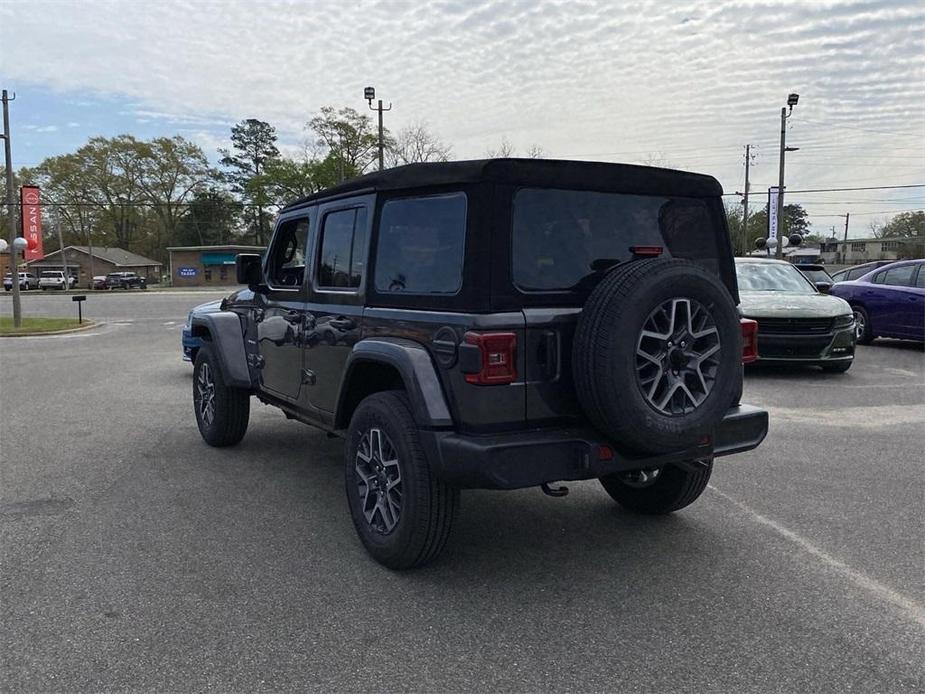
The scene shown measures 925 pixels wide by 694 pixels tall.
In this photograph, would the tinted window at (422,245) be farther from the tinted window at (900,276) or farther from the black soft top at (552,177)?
the tinted window at (900,276)

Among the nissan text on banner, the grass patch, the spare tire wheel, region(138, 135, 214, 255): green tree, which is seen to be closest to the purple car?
the spare tire wheel

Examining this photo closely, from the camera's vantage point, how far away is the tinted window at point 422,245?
3.37 metres

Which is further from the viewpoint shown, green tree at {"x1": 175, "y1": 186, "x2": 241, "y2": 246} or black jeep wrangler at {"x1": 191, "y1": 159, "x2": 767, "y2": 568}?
green tree at {"x1": 175, "y1": 186, "x2": 241, "y2": 246}

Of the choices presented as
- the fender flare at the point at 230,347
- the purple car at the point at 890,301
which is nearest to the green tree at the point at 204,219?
the purple car at the point at 890,301

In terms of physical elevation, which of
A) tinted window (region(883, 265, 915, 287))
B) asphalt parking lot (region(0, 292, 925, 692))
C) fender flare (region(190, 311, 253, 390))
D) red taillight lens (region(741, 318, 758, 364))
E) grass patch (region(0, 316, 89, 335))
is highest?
tinted window (region(883, 265, 915, 287))

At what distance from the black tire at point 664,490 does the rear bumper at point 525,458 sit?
31.3 inches

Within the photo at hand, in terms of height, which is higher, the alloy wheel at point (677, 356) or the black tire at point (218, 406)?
the alloy wheel at point (677, 356)

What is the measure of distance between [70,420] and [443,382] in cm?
566

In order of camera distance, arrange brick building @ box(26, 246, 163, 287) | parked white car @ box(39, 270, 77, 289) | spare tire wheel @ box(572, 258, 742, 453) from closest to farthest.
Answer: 1. spare tire wheel @ box(572, 258, 742, 453)
2. parked white car @ box(39, 270, 77, 289)
3. brick building @ box(26, 246, 163, 287)

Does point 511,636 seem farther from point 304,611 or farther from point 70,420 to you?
point 70,420

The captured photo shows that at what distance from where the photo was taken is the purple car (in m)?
11.9

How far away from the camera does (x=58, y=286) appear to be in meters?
61.0

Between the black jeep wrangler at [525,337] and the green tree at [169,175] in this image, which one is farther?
the green tree at [169,175]

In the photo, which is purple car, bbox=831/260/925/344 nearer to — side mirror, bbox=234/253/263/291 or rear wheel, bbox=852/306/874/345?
rear wheel, bbox=852/306/874/345
